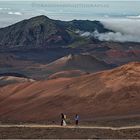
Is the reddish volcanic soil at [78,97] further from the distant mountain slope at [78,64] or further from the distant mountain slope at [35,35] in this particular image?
the distant mountain slope at [35,35]

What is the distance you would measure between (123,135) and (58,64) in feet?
299

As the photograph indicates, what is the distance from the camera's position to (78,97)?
57.1m

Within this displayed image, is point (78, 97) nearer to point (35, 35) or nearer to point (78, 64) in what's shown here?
point (78, 64)

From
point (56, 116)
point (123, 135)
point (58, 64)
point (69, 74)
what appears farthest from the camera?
point (58, 64)

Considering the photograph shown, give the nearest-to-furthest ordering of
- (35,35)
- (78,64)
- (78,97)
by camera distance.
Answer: (78,97) < (78,64) < (35,35)

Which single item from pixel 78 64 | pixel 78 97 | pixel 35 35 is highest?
pixel 35 35

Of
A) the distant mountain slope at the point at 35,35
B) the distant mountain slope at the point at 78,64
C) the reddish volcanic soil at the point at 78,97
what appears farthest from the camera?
the distant mountain slope at the point at 35,35

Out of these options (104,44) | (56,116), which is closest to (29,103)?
(56,116)

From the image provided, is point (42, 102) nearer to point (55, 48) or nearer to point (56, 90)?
point (56, 90)

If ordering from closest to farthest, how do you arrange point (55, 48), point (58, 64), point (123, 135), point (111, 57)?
point (123, 135) < point (58, 64) < point (111, 57) < point (55, 48)

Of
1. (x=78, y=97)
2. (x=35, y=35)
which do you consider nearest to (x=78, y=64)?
(x=78, y=97)

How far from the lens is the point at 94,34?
198000 millimetres

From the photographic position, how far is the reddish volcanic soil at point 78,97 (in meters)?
50.6

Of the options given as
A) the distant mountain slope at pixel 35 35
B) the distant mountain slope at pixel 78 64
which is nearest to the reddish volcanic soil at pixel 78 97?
the distant mountain slope at pixel 78 64
